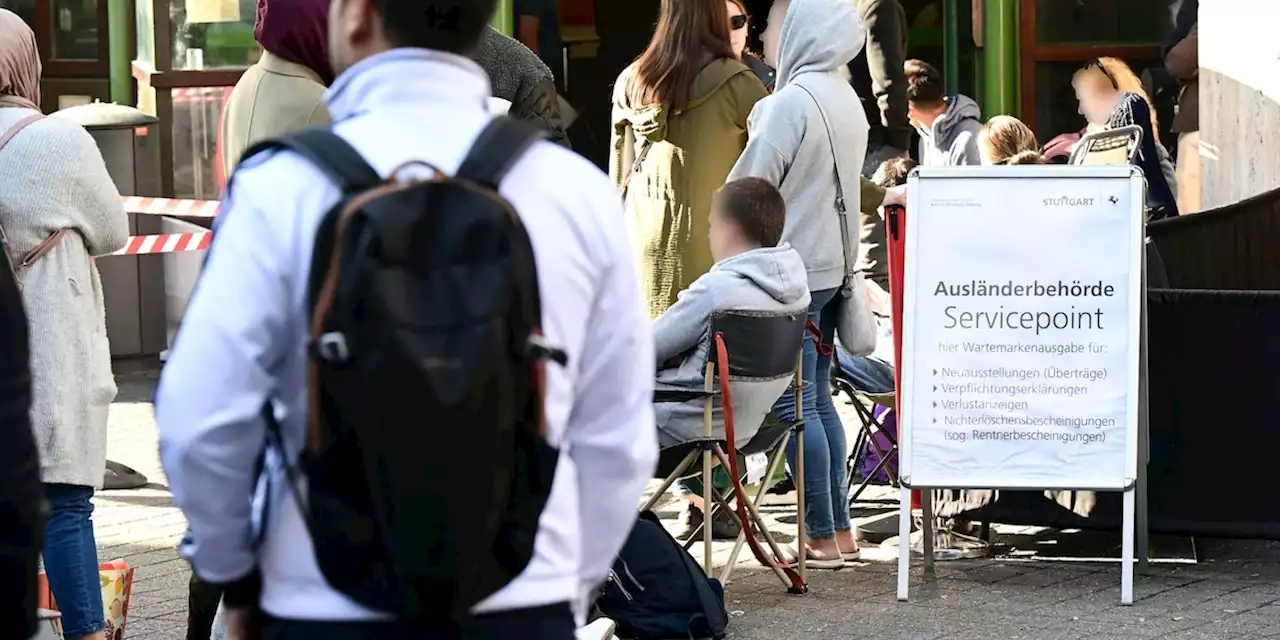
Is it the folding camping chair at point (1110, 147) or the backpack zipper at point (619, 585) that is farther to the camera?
the folding camping chair at point (1110, 147)

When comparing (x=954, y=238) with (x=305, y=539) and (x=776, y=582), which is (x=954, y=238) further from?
(x=305, y=539)

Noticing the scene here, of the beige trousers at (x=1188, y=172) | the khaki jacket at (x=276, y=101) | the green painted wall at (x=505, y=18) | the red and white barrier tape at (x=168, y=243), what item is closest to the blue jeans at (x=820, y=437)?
the khaki jacket at (x=276, y=101)

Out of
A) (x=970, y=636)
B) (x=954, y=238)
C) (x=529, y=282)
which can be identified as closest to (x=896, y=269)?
(x=954, y=238)

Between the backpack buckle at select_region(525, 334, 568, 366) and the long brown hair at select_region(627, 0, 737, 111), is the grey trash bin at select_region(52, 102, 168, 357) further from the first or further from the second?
the backpack buckle at select_region(525, 334, 568, 366)

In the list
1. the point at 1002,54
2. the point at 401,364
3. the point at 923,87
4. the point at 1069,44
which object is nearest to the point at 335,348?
the point at 401,364

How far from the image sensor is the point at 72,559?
16.4 ft

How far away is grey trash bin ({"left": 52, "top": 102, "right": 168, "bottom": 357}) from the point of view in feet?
36.9

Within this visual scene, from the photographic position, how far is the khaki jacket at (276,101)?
4.29 metres

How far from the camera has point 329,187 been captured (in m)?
2.29

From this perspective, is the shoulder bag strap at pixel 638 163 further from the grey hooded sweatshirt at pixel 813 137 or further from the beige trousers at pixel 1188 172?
the beige trousers at pixel 1188 172

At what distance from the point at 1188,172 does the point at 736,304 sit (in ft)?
13.9

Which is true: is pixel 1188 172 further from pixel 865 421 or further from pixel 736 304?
pixel 736 304

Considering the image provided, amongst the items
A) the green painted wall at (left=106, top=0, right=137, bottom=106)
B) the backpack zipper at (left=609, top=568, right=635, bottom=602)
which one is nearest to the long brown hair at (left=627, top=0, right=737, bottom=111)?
the backpack zipper at (left=609, top=568, right=635, bottom=602)

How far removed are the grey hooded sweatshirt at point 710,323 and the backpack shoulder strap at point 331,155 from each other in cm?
388
